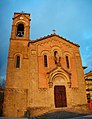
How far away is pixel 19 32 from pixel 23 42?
2.86 meters

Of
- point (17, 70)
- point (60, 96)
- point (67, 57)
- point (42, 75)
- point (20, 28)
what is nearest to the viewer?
point (60, 96)

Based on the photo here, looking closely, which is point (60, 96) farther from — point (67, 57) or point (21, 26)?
point (21, 26)

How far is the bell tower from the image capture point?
68.8ft

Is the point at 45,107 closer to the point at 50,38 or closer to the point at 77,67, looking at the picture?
the point at 77,67

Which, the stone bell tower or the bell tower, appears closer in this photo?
the stone bell tower

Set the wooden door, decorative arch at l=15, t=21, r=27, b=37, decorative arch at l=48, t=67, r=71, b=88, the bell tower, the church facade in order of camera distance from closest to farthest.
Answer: the church facade → the wooden door → decorative arch at l=48, t=67, r=71, b=88 → the bell tower → decorative arch at l=15, t=21, r=27, b=37

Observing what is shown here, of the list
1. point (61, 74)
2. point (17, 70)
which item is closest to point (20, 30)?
point (17, 70)

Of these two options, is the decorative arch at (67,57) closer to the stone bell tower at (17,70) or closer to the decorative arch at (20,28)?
the stone bell tower at (17,70)

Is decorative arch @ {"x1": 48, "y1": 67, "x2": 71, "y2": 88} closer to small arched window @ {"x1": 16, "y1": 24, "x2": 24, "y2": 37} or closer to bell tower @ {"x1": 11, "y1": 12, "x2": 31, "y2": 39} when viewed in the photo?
bell tower @ {"x1": 11, "y1": 12, "x2": 31, "y2": 39}

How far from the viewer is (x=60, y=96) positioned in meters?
16.9

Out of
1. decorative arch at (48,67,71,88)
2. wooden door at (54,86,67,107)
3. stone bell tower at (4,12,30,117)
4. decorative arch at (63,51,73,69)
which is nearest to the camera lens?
stone bell tower at (4,12,30,117)

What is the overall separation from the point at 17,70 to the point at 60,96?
6.52m

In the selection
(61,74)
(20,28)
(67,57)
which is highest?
(20,28)

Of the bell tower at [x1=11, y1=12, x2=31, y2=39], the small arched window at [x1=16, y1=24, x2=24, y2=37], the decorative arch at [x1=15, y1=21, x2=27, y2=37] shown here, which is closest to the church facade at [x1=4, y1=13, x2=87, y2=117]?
the bell tower at [x1=11, y1=12, x2=31, y2=39]
